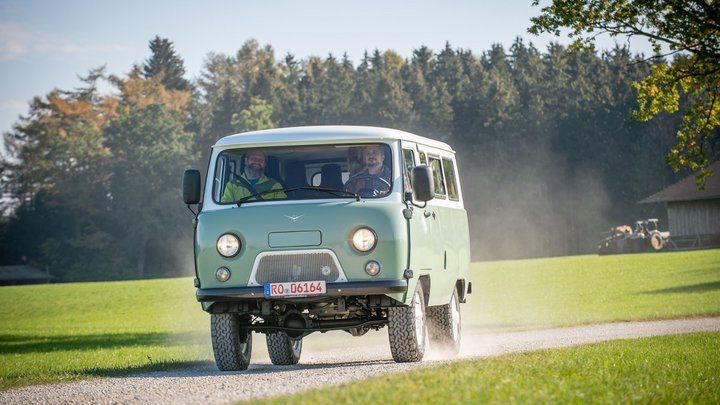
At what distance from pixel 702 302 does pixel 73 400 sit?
77.4 ft

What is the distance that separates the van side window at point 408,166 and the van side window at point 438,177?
113 centimetres

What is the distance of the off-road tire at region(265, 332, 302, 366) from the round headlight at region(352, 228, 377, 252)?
3492 millimetres

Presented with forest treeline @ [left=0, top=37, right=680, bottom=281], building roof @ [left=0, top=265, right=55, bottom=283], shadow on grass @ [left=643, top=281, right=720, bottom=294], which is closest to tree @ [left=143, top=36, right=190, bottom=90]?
forest treeline @ [left=0, top=37, right=680, bottom=281]

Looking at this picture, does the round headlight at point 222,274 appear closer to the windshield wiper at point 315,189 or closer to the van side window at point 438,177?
the windshield wiper at point 315,189

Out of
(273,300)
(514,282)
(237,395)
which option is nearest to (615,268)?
(514,282)

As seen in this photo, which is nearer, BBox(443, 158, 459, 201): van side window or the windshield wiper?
the windshield wiper

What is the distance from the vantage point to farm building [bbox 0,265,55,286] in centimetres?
9312

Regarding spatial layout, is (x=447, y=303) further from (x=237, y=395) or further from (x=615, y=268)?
(x=615, y=268)

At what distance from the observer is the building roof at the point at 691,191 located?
248 ft

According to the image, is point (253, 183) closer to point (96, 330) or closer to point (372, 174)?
point (372, 174)

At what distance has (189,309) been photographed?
44219 mm

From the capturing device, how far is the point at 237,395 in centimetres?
1000

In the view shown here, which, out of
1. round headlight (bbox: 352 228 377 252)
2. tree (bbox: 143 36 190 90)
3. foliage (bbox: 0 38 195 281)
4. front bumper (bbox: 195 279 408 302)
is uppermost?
tree (bbox: 143 36 190 90)

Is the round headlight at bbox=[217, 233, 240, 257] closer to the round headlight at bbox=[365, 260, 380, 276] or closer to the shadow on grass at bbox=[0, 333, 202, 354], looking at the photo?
the round headlight at bbox=[365, 260, 380, 276]
